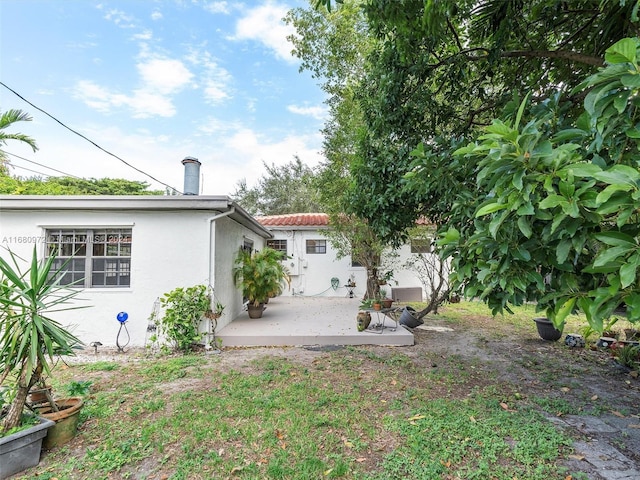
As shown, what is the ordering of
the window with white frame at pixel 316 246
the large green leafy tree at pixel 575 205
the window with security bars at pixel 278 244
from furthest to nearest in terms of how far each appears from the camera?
the window with security bars at pixel 278 244 → the window with white frame at pixel 316 246 → the large green leafy tree at pixel 575 205

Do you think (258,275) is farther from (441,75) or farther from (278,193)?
(278,193)

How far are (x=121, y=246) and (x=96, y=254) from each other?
54 cm

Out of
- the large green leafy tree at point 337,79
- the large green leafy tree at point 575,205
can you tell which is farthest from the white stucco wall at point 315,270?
the large green leafy tree at point 575,205

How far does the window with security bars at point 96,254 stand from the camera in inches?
253

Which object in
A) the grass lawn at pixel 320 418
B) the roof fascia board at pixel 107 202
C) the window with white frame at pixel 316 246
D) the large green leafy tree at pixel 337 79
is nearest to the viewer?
the grass lawn at pixel 320 418

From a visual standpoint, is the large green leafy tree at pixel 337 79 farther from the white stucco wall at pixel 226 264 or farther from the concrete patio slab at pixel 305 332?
the white stucco wall at pixel 226 264

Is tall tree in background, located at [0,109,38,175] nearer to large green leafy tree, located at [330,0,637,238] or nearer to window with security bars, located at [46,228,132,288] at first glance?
window with security bars, located at [46,228,132,288]

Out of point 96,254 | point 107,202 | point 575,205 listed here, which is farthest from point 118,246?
point 575,205

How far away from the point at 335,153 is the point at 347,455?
875 centimetres

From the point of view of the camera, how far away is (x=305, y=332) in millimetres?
6840

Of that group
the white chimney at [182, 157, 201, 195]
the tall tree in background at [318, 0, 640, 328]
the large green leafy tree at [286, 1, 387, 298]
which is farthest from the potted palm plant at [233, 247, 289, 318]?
the tall tree in background at [318, 0, 640, 328]

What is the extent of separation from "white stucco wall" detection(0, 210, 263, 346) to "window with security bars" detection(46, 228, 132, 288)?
0.17 metres

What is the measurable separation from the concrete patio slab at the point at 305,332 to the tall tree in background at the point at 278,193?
17954 mm

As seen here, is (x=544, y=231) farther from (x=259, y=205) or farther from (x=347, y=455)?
(x=259, y=205)
